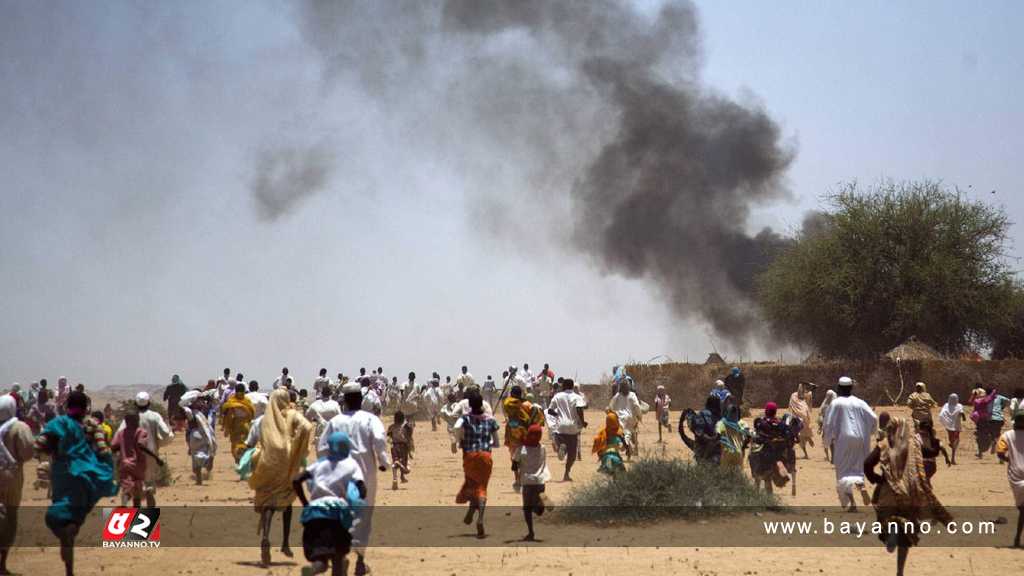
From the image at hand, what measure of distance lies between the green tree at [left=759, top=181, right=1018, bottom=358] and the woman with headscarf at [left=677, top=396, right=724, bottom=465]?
1187 inches

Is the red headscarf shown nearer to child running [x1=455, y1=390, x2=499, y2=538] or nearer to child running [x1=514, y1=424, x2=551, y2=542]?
child running [x1=514, y1=424, x2=551, y2=542]

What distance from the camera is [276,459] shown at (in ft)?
34.9

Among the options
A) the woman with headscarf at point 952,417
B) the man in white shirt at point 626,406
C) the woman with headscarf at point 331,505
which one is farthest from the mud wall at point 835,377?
the woman with headscarf at point 331,505

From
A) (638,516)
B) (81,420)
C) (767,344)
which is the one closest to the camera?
(81,420)

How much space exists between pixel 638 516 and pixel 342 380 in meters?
16.8

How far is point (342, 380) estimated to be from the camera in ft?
96.9

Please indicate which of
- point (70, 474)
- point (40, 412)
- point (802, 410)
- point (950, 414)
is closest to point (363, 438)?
point (70, 474)

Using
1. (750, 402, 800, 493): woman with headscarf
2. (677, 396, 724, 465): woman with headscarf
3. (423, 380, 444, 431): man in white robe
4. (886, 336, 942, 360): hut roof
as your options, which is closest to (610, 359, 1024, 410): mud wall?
(886, 336, 942, 360): hut roof

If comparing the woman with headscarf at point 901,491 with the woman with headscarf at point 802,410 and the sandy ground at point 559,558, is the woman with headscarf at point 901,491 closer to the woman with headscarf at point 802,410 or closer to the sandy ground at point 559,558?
the sandy ground at point 559,558

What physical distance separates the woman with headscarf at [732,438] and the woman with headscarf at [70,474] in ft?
27.6

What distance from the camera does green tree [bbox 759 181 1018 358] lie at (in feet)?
142

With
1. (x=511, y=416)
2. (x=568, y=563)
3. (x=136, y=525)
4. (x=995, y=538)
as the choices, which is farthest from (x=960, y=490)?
(x=136, y=525)

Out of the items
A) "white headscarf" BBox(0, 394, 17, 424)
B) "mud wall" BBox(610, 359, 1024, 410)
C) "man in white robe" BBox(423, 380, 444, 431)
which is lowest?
"white headscarf" BBox(0, 394, 17, 424)

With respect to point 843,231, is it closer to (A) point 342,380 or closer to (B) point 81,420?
(A) point 342,380
